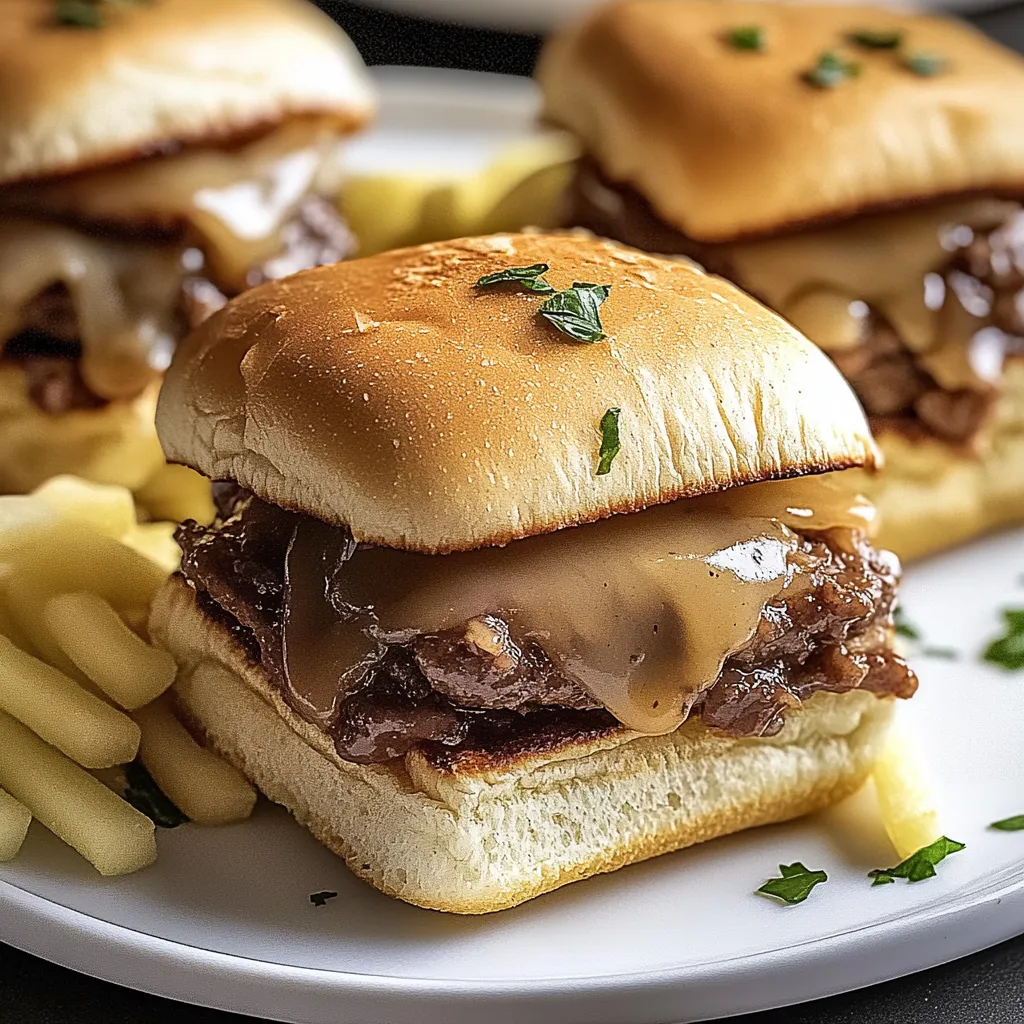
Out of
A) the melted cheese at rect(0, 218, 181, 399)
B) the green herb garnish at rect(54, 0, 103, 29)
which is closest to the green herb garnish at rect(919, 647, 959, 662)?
the melted cheese at rect(0, 218, 181, 399)

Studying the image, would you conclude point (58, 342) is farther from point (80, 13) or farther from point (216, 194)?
point (80, 13)

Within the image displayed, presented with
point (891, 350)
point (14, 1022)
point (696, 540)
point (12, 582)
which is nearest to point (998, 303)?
point (891, 350)

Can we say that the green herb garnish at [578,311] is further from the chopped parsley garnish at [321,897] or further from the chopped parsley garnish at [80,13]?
the chopped parsley garnish at [80,13]

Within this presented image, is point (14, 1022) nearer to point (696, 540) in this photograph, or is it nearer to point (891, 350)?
point (696, 540)

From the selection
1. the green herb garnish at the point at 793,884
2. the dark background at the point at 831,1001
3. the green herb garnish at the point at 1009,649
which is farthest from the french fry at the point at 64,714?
the green herb garnish at the point at 1009,649

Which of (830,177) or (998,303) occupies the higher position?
(830,177)

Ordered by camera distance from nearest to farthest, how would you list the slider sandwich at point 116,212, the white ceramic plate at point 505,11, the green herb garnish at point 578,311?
the green herb garnish at point 578,311, the slider sandwich at point 116,212, the white ceramic plate at point 505,11
